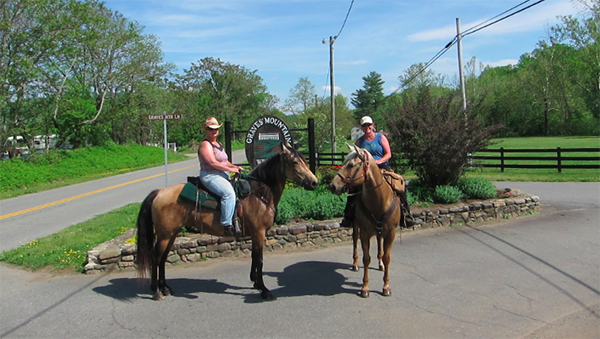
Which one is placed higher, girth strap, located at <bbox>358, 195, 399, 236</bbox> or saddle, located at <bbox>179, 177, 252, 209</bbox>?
saddle, located at <bbox>179, 177, 252, 209</bbox>

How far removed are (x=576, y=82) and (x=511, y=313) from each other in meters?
67.3

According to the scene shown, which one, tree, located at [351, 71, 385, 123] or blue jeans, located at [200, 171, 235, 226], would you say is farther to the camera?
tree, located at [351, 71, 385, 123]

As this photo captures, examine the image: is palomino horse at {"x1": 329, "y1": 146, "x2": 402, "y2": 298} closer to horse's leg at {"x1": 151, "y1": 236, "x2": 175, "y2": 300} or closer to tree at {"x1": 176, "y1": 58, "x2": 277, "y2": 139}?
horse's leg at {"x1": 151, "y1": 236, "x2": 175, "y2": 300}

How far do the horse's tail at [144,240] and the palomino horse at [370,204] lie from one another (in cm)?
281

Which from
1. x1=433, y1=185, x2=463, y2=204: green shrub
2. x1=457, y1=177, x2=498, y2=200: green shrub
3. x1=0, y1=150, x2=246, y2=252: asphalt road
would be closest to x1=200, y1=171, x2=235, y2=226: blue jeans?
x1=0, y1=150, x2=246, y2=252: asphalt road

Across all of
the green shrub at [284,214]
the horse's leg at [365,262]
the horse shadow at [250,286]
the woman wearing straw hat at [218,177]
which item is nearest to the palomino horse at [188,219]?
the woman wearing straw hat at [218,177]

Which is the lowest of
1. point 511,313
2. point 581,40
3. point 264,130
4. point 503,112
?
point 511,313

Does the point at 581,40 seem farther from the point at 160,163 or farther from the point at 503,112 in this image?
the point at 160,163

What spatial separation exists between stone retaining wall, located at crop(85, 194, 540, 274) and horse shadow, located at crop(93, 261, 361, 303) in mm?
691

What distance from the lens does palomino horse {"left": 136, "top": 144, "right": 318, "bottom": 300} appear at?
5742mm

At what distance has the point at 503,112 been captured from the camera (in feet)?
241

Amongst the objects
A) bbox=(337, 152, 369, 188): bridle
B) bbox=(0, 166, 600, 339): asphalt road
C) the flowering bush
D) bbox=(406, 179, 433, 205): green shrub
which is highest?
bbox=(337, 152, 369, 188): bridle

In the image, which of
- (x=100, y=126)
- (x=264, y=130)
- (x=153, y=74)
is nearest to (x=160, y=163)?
(x=100, y=126)

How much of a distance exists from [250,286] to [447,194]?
601cm
